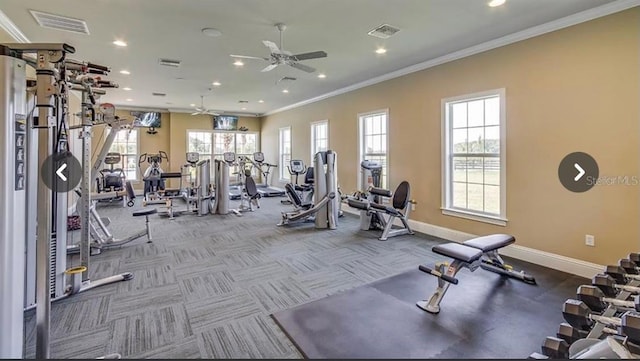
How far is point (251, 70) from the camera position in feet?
18.9

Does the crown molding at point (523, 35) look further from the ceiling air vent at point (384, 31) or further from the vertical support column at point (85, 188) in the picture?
the vertical support column at point (85, 188)

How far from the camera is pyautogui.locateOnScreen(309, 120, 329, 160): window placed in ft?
26.7

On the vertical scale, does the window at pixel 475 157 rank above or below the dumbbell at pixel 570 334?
above

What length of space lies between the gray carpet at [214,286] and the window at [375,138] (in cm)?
157

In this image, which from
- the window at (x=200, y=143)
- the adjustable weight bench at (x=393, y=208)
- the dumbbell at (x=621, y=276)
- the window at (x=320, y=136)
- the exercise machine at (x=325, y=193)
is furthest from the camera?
the window at (x=200, y=143)

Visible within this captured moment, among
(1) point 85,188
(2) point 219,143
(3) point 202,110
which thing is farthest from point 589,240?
(2) point 219,143

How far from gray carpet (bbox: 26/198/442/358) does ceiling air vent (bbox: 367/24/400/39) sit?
284cm

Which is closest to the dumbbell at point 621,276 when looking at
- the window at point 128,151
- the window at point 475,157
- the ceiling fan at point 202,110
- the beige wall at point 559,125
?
the beige wall at point 559,125

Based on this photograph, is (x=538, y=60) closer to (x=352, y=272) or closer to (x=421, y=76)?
(x=421, y=76)

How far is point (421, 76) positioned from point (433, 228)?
2.54 m

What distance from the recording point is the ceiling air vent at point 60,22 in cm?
349

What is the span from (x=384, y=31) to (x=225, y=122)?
28.5ft

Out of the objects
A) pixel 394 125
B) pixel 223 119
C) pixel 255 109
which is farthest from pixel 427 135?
pixel 223 119

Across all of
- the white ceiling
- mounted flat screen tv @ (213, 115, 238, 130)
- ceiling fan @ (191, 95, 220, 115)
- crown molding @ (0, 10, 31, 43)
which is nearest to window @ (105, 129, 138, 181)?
ceiling fan @ (191, 95, 220, 115)
